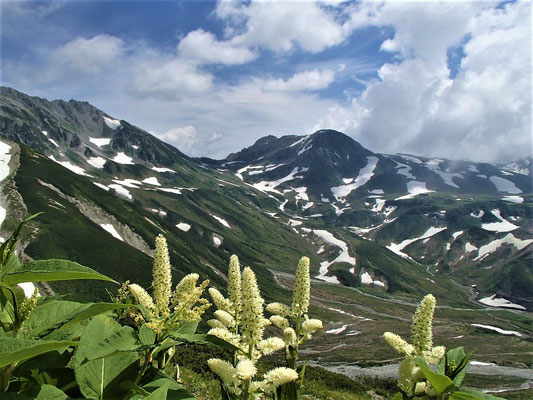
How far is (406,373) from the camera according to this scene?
429 centimetres

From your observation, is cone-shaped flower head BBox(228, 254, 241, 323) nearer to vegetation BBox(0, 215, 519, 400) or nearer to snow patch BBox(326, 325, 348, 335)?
vegetation BBox(0, 215, 519, 400)

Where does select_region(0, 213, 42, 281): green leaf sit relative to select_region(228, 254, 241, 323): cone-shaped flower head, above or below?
above

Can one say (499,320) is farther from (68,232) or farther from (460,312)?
(68,232)

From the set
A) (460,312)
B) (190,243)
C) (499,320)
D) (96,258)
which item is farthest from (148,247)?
(499,320)

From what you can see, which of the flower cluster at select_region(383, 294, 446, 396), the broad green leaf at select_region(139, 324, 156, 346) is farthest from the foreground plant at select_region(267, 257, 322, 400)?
the broad green leaf at select_region(139, 324, 156, 346)

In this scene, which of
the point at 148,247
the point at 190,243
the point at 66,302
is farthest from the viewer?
the point at 190,243

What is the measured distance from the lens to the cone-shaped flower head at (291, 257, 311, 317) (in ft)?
19.2

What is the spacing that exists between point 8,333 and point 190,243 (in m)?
187

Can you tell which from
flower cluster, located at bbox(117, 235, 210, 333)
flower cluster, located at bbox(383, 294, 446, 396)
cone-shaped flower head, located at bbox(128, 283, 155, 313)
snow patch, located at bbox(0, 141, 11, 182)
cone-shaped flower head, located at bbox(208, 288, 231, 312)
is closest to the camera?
flower cluster, located at bbox(117, 235, 210, 333)

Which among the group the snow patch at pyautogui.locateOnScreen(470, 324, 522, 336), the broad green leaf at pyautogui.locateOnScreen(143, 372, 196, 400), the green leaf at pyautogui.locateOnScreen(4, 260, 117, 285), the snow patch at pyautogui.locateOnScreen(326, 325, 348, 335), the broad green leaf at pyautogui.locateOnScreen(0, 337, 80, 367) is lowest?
the snow patch at pyautogui.locateOnScreen(326, 325, 348, 335)

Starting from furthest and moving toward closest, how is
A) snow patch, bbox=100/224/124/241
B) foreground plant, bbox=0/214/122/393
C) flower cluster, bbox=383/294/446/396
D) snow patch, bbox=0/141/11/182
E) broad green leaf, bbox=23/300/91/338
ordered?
snow patch, bbox=100/224/124/241 → snow patch, bbox=0/141/11/182 → flower cluster, bbox=383/294/446/396 → broad green leaf, bbox=23/300/91/338 → foreground plant, bbox=0/214/122/393

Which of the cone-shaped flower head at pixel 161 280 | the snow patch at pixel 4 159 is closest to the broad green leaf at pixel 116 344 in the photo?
the cone-shaped flower head at pixel 161 280

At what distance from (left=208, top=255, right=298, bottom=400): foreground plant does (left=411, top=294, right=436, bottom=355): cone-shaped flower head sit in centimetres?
203

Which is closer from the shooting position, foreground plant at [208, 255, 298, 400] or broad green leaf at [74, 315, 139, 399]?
broad green leaf at [74, 315, 139, 399]
